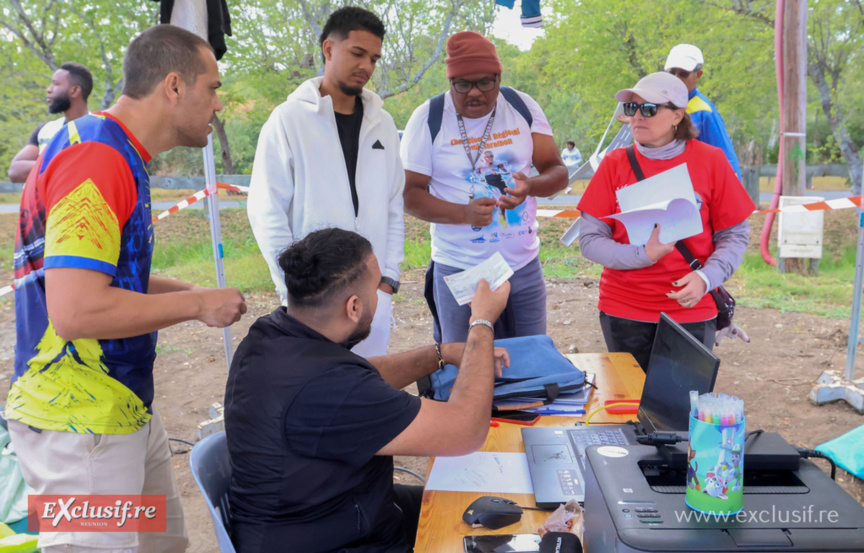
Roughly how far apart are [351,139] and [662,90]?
1294 mm

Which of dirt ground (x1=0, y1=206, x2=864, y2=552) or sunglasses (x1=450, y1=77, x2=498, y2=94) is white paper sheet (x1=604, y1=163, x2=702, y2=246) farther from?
dirt ground (x1=0, y1=206, x2=864, y2=552)

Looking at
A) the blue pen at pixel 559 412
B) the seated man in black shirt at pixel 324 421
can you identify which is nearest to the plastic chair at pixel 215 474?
the seated man in black shirt at pixel 324 421

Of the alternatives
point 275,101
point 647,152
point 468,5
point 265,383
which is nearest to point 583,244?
point 647,152

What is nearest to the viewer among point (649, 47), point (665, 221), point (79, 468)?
point (79, 468)

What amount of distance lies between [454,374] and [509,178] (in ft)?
3.60

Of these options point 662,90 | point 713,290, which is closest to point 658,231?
point 713,290

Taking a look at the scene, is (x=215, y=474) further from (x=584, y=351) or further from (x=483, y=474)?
(x=584, y=351)

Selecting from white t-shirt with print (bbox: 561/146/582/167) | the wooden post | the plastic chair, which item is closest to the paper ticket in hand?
the plastic chair

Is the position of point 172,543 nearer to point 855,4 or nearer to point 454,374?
point 454,374

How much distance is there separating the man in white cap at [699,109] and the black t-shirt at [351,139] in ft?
6.28

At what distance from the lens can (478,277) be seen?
2.24 meters

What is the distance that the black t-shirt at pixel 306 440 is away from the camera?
1.46 metres

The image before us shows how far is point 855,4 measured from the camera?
9.30 m

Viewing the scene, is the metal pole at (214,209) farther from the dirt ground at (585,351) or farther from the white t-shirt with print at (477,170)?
the white t-shirt with print at (477,170)
